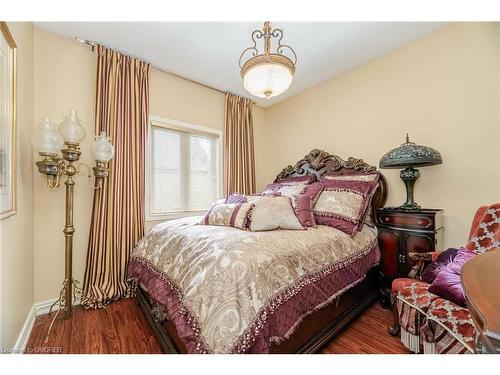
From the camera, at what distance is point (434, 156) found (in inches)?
71.9

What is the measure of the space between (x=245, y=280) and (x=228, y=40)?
7.38ft

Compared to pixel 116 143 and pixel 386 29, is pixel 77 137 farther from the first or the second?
pixel 386 29

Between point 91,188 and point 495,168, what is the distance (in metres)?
3.65

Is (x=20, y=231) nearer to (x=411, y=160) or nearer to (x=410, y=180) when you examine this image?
(x=411, y=160)

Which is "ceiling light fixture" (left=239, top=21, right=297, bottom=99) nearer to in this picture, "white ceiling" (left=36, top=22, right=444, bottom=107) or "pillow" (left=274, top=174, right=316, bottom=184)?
"white ceiling" (left=36, top=22, right=444, bottom=107)

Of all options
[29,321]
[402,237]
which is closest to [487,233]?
[402,237]

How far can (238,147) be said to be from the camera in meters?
3.34

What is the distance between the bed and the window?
0.87 meters

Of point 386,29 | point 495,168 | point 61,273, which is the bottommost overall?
point 61,273

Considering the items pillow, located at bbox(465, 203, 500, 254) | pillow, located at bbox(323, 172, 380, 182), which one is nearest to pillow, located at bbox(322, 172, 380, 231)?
pillow, located at bbox(323, 172, 380, 182)

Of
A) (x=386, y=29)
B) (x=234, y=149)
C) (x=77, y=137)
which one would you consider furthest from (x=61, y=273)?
(x=386, y=29)

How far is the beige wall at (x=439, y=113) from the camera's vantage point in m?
1.81

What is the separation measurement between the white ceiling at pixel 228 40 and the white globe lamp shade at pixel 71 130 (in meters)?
0.95

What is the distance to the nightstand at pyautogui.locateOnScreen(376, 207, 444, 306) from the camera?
5.90 feet
